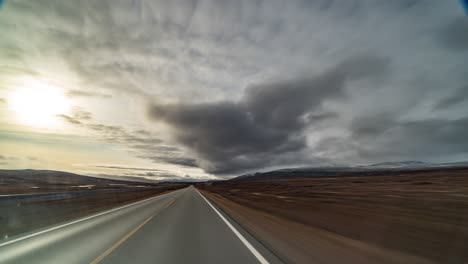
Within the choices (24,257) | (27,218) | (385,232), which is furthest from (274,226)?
(27,218)

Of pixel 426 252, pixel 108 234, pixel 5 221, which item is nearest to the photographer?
pixel 426 252

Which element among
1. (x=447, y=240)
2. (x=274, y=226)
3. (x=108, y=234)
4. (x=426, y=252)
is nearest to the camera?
(x=426, y=252)

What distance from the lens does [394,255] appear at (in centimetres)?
724

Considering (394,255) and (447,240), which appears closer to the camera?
(394,255)

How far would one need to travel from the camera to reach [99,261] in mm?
6711

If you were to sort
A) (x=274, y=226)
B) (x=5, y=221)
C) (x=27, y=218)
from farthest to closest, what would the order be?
1. (x=27, y=218)
2. (x=5, y=221)
3. (x=274, y=226)

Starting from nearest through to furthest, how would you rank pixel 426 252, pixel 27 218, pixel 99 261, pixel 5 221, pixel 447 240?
1. pixel 99 261
2. pixel 426 252
3. pixel 447 240
4. pixel 5 221
5. pixel 27 218

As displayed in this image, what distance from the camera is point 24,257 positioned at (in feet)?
24.1

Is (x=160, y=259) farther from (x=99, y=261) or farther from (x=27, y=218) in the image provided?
(x=27, y=218)

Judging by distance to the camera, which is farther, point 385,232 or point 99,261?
point 385,232

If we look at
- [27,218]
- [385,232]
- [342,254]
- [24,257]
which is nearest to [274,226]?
[385,232]

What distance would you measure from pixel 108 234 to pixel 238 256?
6.07 metres

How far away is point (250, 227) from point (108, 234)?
5.81m

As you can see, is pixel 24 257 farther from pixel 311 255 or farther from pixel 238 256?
pixel 311 255
